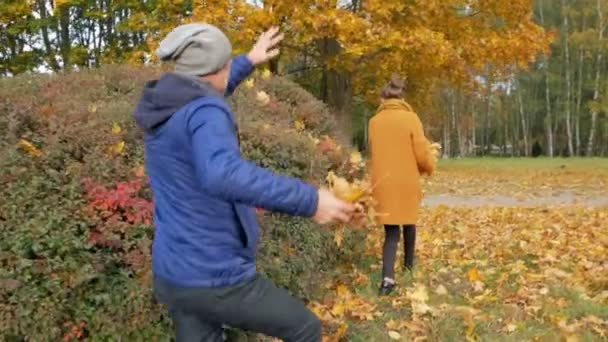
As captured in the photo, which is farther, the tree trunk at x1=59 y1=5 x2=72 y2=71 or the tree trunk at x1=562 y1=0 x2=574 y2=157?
the tree trunk at x1=562 y1=0 x2=574 y2=157

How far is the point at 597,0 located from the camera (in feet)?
→ 140

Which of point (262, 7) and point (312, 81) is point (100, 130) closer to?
point (262, 7)

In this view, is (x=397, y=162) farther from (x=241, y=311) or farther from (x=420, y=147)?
(x=241, y=311)

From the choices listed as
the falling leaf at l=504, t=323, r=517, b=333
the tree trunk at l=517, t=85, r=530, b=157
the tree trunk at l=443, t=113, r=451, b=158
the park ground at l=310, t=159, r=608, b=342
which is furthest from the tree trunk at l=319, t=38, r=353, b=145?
the tree trunk at l=517, t=85, r=530, b=157

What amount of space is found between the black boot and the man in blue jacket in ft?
10.1

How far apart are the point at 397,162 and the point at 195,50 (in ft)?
10.9

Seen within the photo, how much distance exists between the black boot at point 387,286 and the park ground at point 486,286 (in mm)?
66

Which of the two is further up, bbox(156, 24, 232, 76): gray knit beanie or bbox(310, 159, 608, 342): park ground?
bbox(156, 24, 232, 76): gray knit beanie

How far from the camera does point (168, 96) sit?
7.93 ft

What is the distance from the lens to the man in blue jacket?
230 centimetres

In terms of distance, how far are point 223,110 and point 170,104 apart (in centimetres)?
21

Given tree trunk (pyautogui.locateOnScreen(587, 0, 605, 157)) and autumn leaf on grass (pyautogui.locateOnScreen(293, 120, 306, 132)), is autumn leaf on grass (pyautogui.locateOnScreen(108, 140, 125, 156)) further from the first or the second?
tree trunk (pyautogui.locateOnScreen(587, 0, 605, 157))

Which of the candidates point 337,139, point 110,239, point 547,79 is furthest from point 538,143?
point 110,239

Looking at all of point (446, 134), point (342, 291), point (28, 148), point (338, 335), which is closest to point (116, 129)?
point (28, 148)
